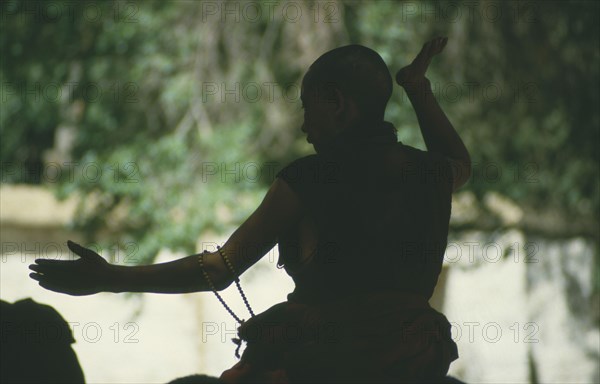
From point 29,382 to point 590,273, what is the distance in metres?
6.90

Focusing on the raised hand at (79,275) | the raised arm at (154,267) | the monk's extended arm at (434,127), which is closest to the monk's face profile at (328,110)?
the raised arm at (154,267)

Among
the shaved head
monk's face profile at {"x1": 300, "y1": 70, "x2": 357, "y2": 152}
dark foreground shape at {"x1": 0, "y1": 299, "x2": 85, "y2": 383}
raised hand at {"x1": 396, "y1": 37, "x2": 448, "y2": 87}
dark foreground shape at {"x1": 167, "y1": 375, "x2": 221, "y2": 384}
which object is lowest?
dark foreground shape at {"x1": 167, "y1": 375, "x2": 221, "y2": 384}

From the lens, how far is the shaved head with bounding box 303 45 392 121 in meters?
1.79

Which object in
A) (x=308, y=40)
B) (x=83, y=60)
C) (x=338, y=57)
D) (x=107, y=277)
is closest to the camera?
(x=107, y=277)

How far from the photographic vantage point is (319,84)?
1797 millimetres

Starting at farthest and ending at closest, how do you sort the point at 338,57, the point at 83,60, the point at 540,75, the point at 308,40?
the point at 540,75, the point at 83,60, the point at 308,40, the point at 338,57

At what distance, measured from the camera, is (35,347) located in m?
1.79

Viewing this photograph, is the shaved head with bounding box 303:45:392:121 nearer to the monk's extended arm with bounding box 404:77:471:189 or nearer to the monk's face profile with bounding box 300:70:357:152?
the monk's face profile with bounding box 300:70:357:152

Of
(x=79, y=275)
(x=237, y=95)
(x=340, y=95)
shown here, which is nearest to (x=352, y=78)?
(x=340, y=95)

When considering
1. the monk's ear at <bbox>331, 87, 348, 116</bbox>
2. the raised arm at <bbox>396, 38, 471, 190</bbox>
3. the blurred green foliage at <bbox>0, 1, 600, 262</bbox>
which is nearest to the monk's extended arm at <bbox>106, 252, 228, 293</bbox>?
the monk's ear at <bbox>331, 87, 348, 116</bbox>

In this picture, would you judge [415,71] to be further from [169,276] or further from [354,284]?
[169,276]

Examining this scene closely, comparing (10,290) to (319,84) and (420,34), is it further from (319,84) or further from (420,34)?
(319,84)

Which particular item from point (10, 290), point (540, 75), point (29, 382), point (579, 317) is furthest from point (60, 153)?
point (29, 382)

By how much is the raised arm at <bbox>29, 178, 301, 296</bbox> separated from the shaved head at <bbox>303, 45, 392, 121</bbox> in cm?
25
